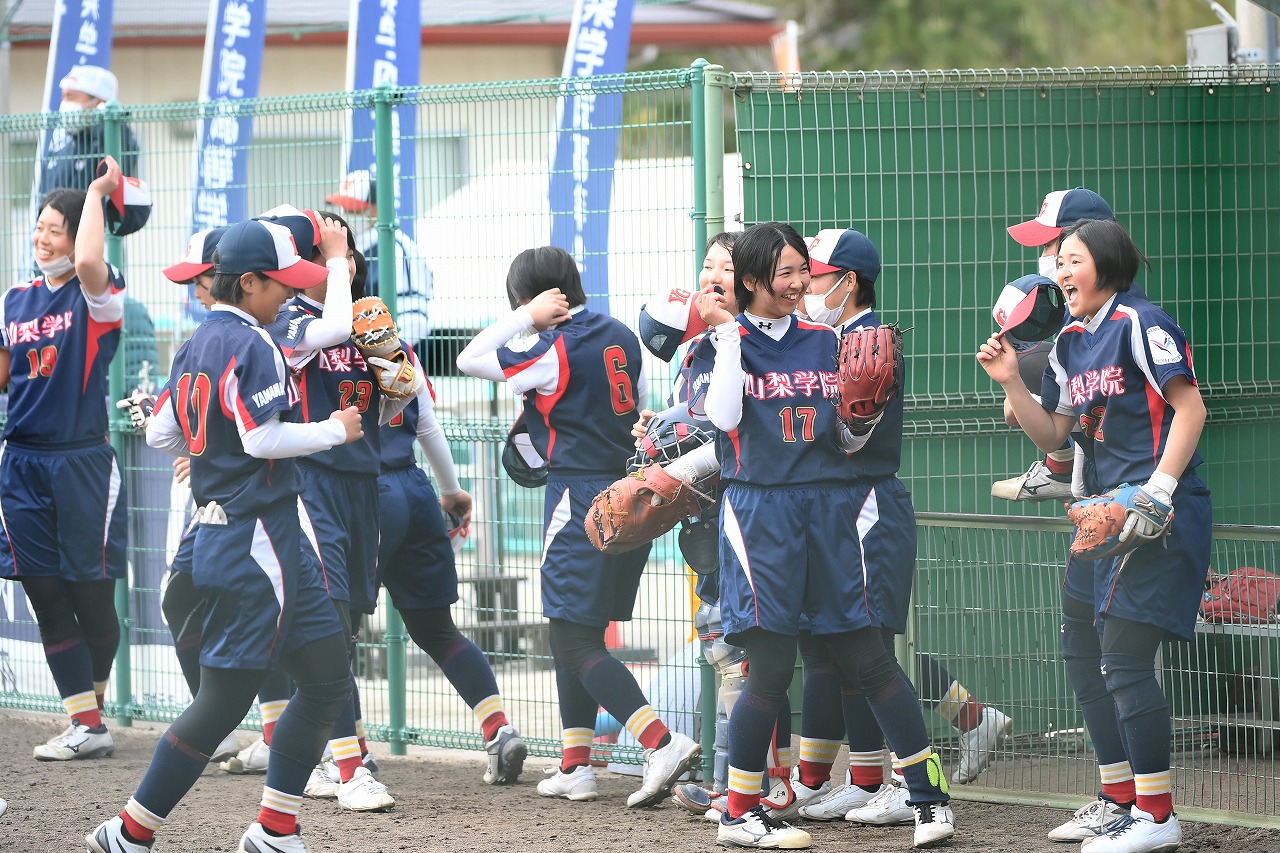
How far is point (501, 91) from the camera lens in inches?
255

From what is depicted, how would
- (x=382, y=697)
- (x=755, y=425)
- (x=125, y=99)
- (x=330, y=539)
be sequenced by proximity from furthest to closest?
(x=125, y=99), (x=382, y=697), (x=330, y=539), (x=755, y=425)

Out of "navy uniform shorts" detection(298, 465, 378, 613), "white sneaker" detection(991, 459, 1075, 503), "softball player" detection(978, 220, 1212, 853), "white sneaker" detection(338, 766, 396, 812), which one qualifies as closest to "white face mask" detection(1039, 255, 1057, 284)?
"softball player" detection(978, 220, 1212, 853)

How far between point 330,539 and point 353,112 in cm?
231

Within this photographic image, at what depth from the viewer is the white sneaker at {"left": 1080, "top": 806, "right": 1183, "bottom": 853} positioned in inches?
184

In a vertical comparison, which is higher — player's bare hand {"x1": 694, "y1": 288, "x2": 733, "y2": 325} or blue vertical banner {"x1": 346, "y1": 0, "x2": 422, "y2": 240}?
blue vertical banner {"x1": 346, "y1": 0, "x2": 422, "y2": 240}

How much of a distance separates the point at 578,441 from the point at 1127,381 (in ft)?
6.55

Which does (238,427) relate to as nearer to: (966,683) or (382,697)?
(966,683)

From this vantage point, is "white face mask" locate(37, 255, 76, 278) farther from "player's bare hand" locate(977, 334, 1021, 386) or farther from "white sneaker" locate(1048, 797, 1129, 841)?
"white sneaker" locate(1048, 797, 1129, 841)

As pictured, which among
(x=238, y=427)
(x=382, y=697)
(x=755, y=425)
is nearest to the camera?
(x=238, y=427)

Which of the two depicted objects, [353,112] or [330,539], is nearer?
[330,539]

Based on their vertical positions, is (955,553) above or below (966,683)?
above

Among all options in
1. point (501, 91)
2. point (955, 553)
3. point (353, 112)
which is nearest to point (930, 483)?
point (955, 553)

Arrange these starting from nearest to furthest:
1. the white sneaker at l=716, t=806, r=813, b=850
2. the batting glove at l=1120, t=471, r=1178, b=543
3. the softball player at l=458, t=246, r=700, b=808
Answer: the batting glove at l=1120, t=471, r=1178, b=543
the white sneaker at l=716, t=806, r=813, b=850
the softball player at l=458, t=246, r=700, b=808

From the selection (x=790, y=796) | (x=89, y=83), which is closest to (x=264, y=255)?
(x=790, y=796)
